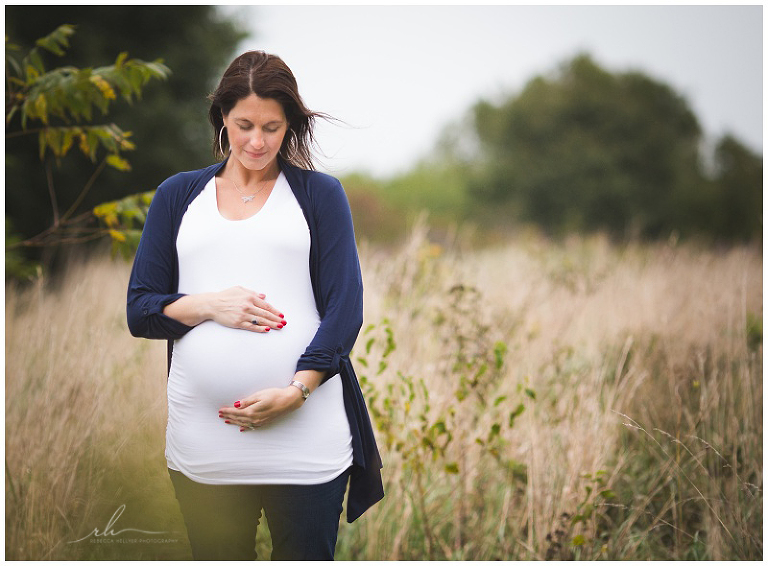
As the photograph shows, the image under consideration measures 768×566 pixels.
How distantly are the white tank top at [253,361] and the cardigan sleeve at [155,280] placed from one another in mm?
38

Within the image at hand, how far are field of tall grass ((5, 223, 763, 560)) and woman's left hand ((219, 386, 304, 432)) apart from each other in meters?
0.73

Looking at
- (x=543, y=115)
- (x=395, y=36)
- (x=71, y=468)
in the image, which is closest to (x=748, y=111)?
(x=395, y=36)

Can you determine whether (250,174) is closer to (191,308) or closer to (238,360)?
(191,308)

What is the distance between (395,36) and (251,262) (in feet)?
6.21

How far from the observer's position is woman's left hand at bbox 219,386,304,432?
4.14 ft

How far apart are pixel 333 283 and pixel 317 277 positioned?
0.23 ft

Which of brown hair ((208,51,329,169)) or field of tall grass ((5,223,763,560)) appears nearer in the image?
brown hair ((208,51,329,169))

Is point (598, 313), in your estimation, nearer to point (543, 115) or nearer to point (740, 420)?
point (740, 420)

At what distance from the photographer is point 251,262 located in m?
1.36

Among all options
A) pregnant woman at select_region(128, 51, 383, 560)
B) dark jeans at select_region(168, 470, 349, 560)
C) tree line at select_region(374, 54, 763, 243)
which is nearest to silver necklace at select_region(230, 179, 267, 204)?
pregnant woman at select_region(128, 51, 383, 560)

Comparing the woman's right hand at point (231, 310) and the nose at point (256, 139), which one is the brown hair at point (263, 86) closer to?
the nose at point (256, 139)

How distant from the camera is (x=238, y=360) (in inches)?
53.1

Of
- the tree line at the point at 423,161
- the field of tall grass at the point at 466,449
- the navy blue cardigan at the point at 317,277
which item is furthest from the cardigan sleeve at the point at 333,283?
the tree line at the point at 423,161

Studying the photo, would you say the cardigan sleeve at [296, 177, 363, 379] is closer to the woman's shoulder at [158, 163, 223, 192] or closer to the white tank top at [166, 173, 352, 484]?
the white tank top at [166, 173, 352, 484]
